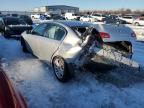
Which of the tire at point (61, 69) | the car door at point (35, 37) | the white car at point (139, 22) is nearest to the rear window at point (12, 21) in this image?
the car door at point (35, 37)

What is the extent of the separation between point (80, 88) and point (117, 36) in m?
1.69

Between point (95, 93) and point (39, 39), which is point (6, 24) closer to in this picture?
point (39, 39)

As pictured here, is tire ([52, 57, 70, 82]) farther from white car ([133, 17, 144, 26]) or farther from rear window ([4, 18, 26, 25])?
white car ([133, 17, 144, 26])

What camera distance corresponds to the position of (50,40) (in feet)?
26.0

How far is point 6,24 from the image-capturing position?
1750 cm

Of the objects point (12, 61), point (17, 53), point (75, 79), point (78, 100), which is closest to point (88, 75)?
point (75, 79)

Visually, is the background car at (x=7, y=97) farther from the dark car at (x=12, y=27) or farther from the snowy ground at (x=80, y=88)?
the dark car at (x=12, y=27)

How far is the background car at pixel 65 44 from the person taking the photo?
687 centimetres

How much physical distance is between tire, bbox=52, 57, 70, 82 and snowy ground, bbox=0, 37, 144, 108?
16 centimetres

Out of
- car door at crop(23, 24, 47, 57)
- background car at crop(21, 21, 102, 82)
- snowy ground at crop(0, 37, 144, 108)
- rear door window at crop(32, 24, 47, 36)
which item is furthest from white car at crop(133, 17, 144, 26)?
background car at crop(21, 21, 102, 82)

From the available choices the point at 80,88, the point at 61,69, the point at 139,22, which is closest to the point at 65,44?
the point at 61,69

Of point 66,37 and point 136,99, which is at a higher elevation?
point 66,37

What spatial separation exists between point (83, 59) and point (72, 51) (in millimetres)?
343

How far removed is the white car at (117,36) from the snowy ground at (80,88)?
67 cm
